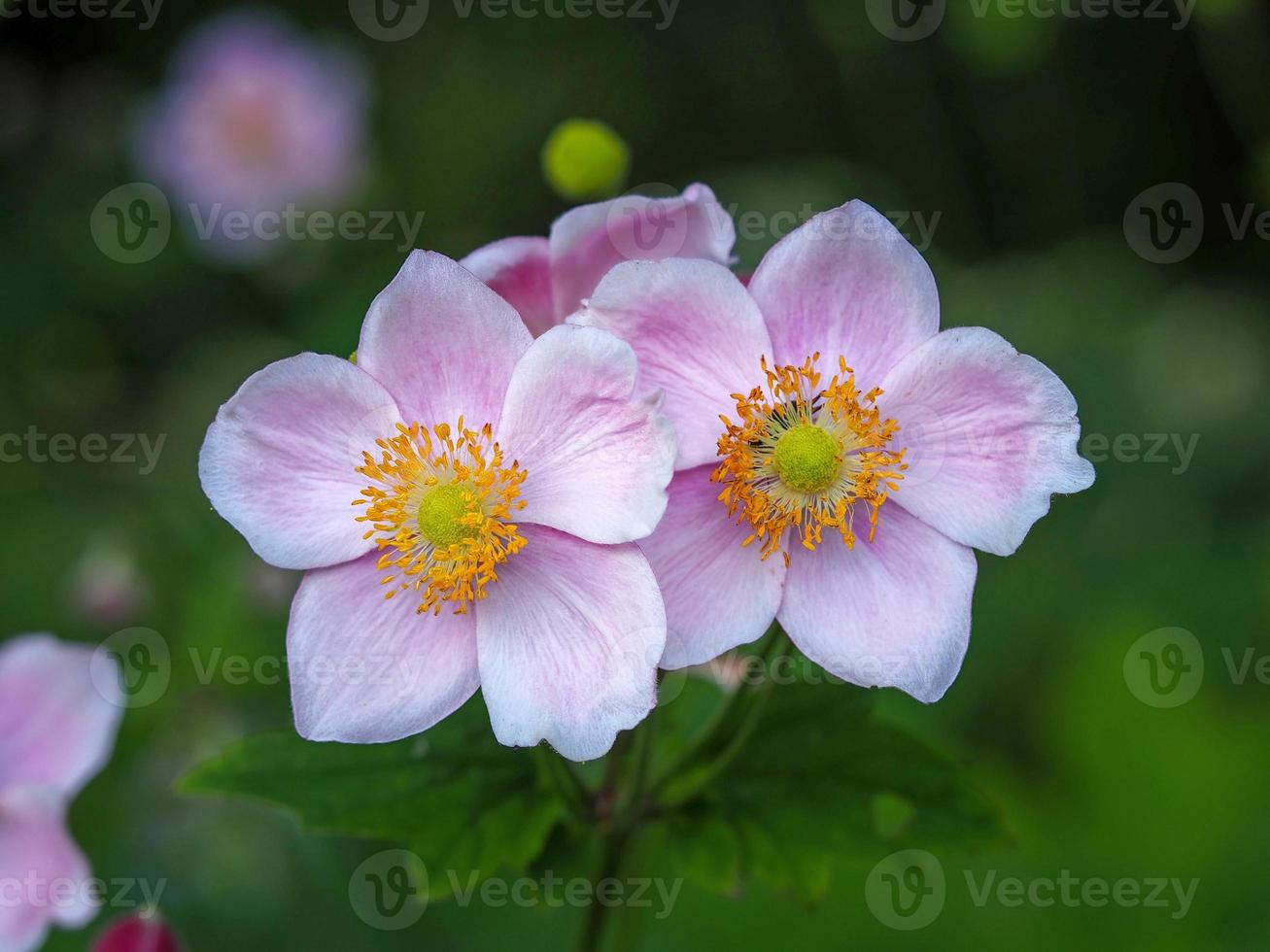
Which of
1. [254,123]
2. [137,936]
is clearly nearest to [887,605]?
[137,936]

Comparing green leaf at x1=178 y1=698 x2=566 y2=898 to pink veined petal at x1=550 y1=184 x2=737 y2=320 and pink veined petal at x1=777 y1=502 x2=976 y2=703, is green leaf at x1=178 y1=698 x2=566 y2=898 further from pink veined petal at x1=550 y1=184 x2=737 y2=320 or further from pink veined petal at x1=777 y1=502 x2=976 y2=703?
pink veined petal at x1=550 y1=184 x2=737 y2=320

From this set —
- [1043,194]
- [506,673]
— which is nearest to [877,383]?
[506,673]

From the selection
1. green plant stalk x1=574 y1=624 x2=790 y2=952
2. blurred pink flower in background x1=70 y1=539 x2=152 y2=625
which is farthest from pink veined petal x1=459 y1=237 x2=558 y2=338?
blurred pink flower in background x1=70 y1=539 x2=152 y2=625

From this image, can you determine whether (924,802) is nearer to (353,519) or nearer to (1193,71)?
(353,519)

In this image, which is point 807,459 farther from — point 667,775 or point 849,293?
point 667,775

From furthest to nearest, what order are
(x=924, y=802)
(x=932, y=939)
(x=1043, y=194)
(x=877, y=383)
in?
1. (x=1043, y=194)
2. (x=932, y=939)
3. (x=924, y=802)
4. (x=877, y=383)

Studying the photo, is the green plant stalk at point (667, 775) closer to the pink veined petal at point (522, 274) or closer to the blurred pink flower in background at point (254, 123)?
the pink veined petal at point (522, 274)

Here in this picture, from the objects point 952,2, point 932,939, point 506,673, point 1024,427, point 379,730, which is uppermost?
point 952,2
